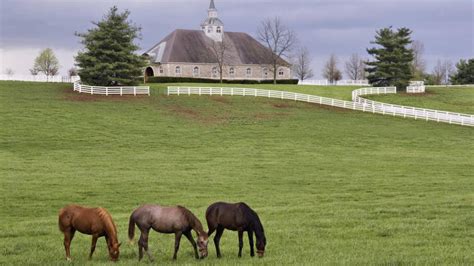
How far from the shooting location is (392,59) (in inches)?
3482

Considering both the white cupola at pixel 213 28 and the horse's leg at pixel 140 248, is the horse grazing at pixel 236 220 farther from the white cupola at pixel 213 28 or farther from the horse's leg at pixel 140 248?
the white cupola at pixel 213 28

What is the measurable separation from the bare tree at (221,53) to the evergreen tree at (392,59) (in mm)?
24230

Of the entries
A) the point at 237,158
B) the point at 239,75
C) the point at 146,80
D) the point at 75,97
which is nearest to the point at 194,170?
the point at 237,158

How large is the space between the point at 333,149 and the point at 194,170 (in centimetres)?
1279

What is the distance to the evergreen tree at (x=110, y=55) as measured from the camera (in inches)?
2702

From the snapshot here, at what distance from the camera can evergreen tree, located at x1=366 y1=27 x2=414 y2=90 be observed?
87.3 metres

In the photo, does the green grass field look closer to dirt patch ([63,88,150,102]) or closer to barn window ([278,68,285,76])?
dirt patch ([63,88,150,102])

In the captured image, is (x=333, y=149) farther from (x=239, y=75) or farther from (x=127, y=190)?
(x=239, y=75)

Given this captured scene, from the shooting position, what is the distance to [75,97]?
2451 inches

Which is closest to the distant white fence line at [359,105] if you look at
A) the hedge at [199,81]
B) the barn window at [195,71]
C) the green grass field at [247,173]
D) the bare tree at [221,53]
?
the green grass field at [247,173]

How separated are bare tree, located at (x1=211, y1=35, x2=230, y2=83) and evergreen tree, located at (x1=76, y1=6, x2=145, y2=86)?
30209 mm

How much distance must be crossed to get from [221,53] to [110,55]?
114 feet

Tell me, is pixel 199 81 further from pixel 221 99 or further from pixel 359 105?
pixel 359 105

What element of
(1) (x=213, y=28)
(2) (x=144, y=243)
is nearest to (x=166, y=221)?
(2) (x=144, y=243)
